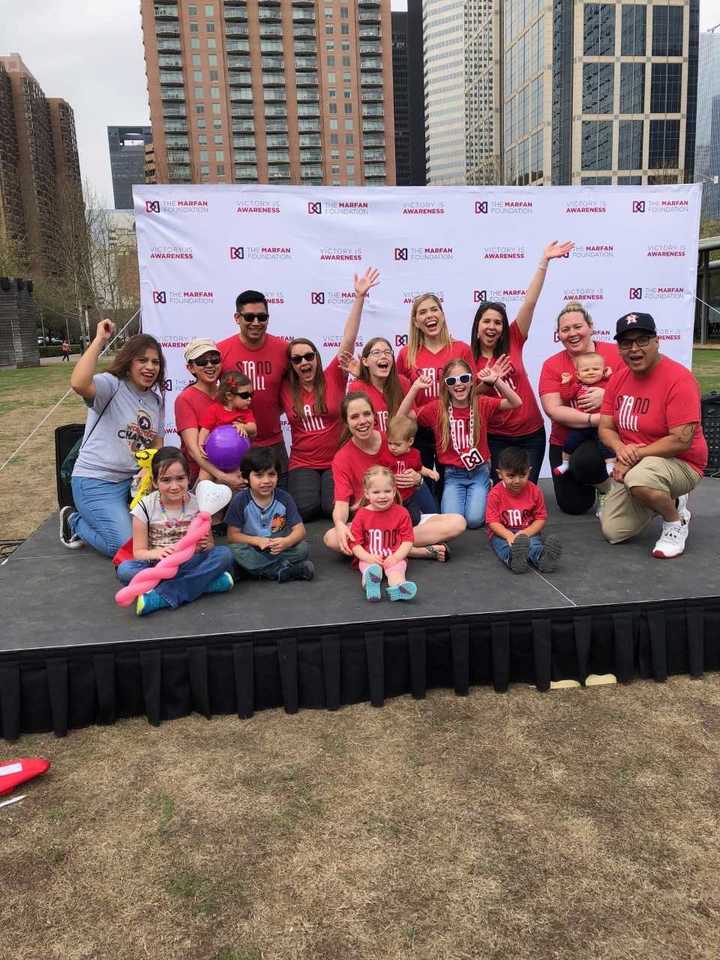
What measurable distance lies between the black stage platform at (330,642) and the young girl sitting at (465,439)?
0.99m

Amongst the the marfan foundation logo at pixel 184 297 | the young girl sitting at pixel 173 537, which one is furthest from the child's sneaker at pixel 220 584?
the the marfan foundation logo at pixel 184 297

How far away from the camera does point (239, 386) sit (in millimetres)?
3832

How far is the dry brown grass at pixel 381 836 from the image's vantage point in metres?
1.51

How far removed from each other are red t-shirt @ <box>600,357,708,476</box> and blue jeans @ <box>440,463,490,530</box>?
33.2 inches

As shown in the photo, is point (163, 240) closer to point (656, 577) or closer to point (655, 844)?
point (656, 577)

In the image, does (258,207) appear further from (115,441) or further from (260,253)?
(115,441)

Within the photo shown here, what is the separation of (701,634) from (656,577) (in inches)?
16.0

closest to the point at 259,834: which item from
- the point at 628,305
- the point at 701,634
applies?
the point at 701,634

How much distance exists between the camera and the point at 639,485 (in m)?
3.35

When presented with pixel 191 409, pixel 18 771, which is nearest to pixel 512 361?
pixel 191 409

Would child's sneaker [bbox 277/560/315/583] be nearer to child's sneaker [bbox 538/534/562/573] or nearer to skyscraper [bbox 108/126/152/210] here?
child's sneaker [bbox 538/534/562/573]

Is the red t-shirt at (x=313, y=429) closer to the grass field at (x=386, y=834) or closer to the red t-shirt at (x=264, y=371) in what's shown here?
the red t-shirt at (x=264, y=371)

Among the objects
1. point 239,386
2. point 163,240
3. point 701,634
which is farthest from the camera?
point 163,240

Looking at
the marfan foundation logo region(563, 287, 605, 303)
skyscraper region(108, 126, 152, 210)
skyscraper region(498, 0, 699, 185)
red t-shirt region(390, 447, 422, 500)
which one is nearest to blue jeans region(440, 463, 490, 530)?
red t-shirt region(390, 447, 422, 500)
